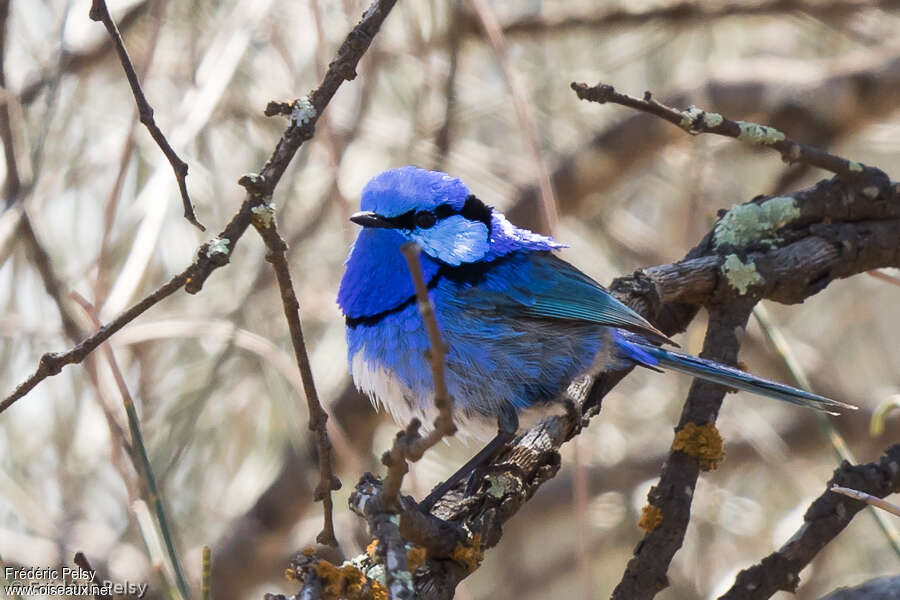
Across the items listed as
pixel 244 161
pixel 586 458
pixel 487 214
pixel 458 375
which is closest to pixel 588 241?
pixel 586 458

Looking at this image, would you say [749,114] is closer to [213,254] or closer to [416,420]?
[213,254]

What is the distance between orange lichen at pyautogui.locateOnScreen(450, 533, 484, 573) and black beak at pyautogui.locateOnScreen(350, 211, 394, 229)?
79cm

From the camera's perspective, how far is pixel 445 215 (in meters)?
2.50

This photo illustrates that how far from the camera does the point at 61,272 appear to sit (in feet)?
11.8

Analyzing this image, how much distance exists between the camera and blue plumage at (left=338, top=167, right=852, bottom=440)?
2.32 metres

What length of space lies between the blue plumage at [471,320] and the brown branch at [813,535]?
0.55ft

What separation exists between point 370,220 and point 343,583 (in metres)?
0.99

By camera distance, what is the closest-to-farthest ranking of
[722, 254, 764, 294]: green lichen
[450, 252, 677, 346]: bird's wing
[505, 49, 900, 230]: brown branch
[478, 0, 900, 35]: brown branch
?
[450, 252, 677, 346]: bird's wing
[722, 254, 764, 294]: green lichen
[505, 49, 900, 230]: brown branch
[478, 0, 900, 35]: brown branch

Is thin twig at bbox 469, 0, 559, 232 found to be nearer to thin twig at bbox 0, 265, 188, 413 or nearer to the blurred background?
the blurred background

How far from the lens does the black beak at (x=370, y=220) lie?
7.75ft

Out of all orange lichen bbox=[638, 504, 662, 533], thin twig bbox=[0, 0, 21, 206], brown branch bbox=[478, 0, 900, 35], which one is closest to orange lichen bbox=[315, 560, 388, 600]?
orange lichen bbox=[638, 504, 662, 533]

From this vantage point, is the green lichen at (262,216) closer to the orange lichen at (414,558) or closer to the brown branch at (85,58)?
the orange lichen at (414,558)

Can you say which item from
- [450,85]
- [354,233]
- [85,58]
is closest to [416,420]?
[354,233]

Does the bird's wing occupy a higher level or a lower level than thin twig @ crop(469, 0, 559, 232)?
lower
